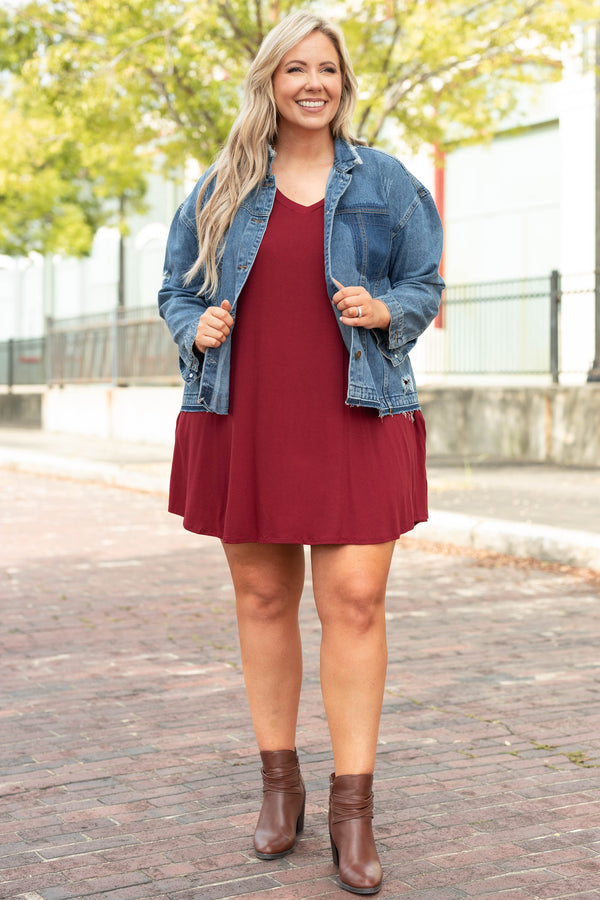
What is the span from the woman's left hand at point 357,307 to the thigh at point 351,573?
547 mm

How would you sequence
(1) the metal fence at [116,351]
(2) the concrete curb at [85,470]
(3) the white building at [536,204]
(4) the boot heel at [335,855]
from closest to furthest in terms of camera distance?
(4) the boot heel at [335,855]
(2) the concrete curb at [85,470]
(3) the white building at [536,204]
(1) the metal fence at [116,351]

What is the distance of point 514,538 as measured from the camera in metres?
8.37

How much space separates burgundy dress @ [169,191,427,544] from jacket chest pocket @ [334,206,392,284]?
73 millimetres

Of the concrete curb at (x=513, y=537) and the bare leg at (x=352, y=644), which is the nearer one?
the bare leg at (x=352, y=644)

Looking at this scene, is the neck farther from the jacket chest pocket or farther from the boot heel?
the boot heel

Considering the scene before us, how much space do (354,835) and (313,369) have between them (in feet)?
3.72

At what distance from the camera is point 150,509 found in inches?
449

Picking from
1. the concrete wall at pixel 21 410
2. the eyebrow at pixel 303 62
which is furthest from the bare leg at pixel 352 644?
the concrete wall at pixel 21 410

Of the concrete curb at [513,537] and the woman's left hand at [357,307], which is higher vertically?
the woman's left hand at [357,307]

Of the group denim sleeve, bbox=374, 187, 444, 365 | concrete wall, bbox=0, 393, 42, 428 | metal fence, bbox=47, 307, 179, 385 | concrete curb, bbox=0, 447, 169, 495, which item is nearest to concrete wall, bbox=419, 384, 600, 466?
concrete curb, bbox=0, 447, 169, 495

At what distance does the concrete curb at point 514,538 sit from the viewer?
7.85 m

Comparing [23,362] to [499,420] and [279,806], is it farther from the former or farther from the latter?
[279,806]

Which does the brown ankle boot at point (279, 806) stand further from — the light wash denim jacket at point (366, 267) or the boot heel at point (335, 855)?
the light wash denim jacket at point (366, 267)

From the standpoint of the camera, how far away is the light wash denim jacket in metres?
3.15
